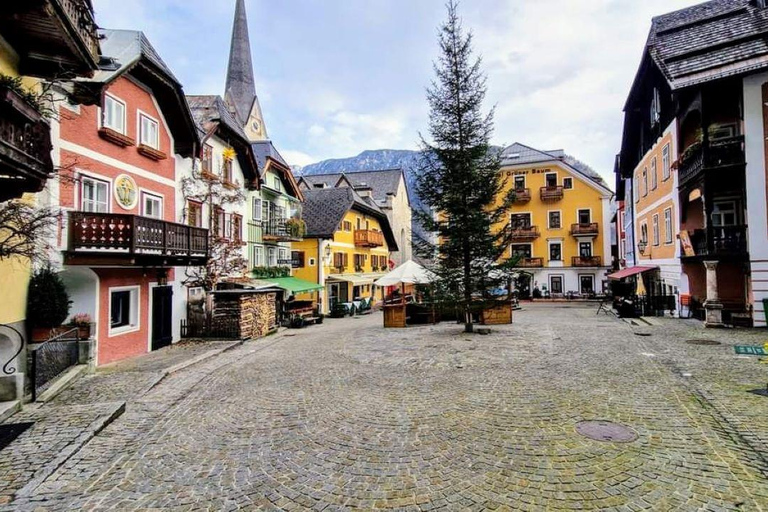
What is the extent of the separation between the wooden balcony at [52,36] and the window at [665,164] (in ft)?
73.3

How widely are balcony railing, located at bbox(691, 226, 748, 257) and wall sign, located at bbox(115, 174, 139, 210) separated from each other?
2011 cm

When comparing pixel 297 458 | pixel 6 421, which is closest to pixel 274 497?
pixel 297 458

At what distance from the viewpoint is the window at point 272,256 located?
80.5ft

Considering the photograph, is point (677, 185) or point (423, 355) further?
point (677, 185)

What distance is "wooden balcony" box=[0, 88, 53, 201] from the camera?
14.2ft

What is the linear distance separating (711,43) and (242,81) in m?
46.7

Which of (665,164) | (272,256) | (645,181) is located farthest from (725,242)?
(272,256)

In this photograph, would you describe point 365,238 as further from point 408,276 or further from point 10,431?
point 10,431

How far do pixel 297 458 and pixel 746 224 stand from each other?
57.8ft

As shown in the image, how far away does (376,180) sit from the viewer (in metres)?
50.3

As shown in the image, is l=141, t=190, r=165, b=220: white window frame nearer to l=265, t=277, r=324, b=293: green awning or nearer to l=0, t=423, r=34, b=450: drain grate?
l=265, t=277, r=324, b=293: green awning

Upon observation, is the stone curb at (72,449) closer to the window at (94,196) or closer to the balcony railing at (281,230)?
the window at (94,196)

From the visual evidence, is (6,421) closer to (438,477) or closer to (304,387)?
(304,387)

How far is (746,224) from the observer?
14930mm
